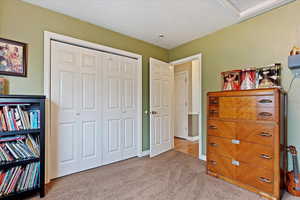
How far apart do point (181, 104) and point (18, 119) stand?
13.3 feet

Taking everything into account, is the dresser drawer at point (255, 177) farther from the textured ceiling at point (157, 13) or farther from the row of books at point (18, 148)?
the row of books at point (18, 148)

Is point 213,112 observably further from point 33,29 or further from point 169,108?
point 33,29

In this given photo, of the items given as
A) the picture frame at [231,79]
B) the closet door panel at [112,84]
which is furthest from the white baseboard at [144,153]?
the picture frame at [231,79]

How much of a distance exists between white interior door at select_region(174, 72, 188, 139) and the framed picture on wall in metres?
3.96

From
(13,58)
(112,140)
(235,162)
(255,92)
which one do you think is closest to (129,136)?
(112,140)

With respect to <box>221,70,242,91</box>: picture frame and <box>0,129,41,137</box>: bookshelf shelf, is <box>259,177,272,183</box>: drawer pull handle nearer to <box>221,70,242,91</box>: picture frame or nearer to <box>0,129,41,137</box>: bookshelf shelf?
<box>221,70,242,91</box>: picture frame

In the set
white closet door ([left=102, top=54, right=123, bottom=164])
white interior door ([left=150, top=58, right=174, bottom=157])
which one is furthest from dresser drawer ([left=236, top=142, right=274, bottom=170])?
white closet door ([left=102, top=54, right=123, bottom=164])

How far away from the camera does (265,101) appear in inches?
69.9

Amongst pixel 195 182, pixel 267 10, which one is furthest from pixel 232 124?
pixel 267 10

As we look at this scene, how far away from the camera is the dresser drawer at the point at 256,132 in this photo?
1.72 meters

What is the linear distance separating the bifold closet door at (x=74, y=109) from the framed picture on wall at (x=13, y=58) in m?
0.32

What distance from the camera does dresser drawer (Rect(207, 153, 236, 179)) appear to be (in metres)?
2.06

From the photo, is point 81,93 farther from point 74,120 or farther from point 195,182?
point 195,182

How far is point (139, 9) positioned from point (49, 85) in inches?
67.5
